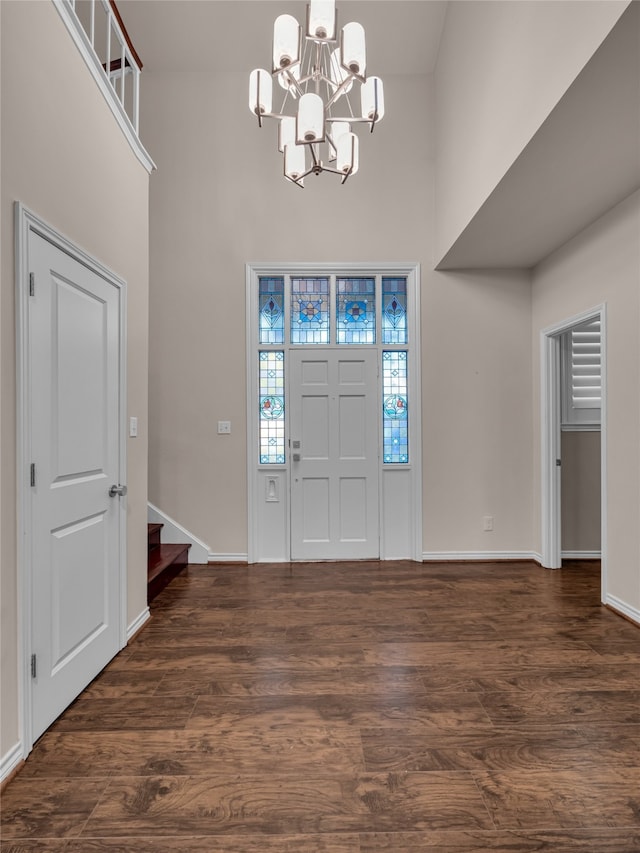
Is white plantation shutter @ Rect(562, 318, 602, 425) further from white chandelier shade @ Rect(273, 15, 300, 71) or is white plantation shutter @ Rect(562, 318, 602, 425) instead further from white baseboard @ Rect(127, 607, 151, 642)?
white baseboard @ Rect(127, 607, 151, 642)

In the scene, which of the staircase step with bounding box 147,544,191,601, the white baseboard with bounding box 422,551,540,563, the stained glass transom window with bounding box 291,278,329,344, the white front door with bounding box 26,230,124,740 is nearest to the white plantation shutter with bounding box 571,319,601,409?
the white baseboard with bounding box 422,551,540,563

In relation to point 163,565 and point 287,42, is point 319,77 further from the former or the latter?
point 163,565

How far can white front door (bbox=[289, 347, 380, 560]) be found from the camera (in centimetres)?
460

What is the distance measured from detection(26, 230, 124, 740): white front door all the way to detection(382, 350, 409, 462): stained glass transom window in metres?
2.58

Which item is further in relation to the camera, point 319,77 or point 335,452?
point 335,452

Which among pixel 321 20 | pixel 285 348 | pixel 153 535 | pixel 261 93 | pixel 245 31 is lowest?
pixel 153 535

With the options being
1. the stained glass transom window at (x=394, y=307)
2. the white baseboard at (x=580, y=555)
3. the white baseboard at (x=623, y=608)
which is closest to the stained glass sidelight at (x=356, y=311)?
the stained glass transom window at (x=394, y=307)

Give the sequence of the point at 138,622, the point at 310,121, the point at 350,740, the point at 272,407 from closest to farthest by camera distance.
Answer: the point at 350,740 → the point at 310,121 → the point at 138,622 → the point at 272,407

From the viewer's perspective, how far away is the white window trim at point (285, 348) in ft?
15.0

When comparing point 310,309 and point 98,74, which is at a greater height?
point 98,74

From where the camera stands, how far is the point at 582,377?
15.0ft

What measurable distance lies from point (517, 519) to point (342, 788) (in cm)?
343

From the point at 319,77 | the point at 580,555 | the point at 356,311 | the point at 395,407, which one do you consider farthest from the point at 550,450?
the point at 319,77

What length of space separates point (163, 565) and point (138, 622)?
2.85 ft
